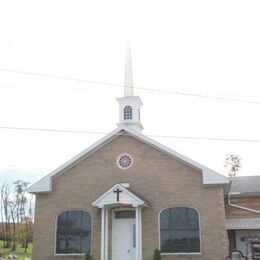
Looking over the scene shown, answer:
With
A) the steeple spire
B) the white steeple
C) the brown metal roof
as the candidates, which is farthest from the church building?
the steeple spire

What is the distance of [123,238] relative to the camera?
20.2m

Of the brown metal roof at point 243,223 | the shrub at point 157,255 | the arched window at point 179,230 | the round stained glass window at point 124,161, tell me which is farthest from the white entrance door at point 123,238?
the brown metal roof at point 243,223

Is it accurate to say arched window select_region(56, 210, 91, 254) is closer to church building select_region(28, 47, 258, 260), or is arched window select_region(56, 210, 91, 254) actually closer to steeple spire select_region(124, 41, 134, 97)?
church building select_region(28, 47, 258, 260)

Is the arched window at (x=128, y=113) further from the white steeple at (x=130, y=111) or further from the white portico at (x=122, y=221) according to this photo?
the white portico at (x=122, y=221)

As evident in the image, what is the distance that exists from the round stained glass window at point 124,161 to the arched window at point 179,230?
2.85 meters

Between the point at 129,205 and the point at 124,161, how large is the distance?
7.60 feet

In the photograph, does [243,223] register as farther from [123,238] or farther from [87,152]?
[87,152]

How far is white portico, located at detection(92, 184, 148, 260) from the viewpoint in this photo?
765 inches

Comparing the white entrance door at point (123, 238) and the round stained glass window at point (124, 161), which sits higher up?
the round stained glass window at point (124, 161)

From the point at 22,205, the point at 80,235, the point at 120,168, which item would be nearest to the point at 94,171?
the point at 120,168

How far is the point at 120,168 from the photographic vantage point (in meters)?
21.3

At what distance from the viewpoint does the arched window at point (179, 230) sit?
1934cm

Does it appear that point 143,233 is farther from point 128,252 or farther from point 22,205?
point 22,205

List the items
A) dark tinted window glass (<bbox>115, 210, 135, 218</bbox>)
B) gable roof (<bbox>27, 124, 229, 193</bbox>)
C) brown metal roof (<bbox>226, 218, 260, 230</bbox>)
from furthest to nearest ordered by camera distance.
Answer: gable roof (<bbox>27, 124, 229, 193</bbox>) → brown metal roof (<bbox>226, 218, 260, 230</bbox>) → dark tinted window glass (<bbox>115, 210, 135, 218</bbox>)
